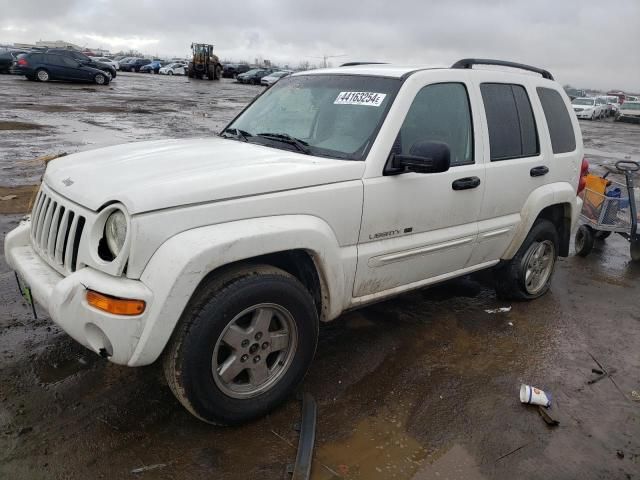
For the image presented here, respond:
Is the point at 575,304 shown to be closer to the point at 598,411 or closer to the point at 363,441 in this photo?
the point at 598,411

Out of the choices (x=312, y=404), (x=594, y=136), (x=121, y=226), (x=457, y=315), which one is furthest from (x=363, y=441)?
(x=594, y=136)

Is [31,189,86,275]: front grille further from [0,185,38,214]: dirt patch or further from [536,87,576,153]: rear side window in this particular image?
[536,87,576,153]: rear side window

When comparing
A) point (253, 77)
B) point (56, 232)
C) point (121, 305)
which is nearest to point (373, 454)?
point (121, 305)

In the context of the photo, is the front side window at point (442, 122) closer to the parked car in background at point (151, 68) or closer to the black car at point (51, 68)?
the black car at point (51, 68)

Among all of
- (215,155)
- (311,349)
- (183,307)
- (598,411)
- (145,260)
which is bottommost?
(598,411)

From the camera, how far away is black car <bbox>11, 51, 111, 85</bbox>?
91.6ft

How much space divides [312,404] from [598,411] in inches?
69.9

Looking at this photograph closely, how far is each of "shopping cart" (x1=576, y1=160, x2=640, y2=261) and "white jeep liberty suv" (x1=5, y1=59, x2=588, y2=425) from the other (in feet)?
6.80

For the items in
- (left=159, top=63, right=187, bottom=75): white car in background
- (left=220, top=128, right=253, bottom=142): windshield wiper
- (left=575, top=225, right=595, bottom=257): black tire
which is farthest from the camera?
(left=159, top=63, right=187, bottom=75): white car in background

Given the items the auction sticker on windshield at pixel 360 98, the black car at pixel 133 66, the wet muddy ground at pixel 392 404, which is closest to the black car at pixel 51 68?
the wet muddy ground at pixel 392 404

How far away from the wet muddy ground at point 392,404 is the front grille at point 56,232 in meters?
0.81

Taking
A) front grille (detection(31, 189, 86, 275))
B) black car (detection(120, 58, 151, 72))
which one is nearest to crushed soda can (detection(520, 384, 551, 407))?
front grille (detection(31, 189, 86, 275))

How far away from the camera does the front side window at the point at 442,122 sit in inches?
134

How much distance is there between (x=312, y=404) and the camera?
3111 millimetres
